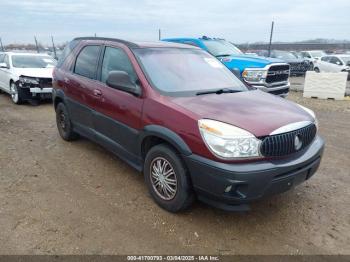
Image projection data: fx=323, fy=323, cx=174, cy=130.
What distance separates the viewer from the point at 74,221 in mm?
3395

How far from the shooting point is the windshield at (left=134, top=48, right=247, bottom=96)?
3.75 meters

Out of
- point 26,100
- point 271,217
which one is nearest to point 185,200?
point 271,217

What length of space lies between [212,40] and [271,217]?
23.0ft

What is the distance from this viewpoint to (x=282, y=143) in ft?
10.1

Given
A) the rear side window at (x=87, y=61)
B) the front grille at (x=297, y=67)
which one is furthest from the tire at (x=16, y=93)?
the front grille at (x=297, y=67)

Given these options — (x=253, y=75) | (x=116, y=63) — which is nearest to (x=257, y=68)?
(x=253, y=75)

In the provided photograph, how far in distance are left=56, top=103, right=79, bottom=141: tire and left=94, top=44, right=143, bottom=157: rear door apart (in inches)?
48.4

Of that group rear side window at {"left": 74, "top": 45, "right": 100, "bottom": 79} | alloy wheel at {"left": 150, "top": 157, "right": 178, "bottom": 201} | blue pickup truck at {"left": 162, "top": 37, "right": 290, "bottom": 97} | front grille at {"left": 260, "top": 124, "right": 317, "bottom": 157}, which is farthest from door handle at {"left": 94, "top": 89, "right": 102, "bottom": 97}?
blue pickup truck at {"left": 162, "top": 37, "right": 290, "bottom": 97}

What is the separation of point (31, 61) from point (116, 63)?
7182 millimetres

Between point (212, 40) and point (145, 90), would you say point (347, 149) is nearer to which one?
point (145, 90)

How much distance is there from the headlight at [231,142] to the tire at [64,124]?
134 inches

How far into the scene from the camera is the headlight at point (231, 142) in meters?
2.91

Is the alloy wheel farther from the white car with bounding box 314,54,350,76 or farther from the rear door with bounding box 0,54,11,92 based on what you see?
the white car with bounding box 314,54,350,76

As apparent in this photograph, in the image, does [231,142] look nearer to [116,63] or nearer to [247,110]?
[247,110]
